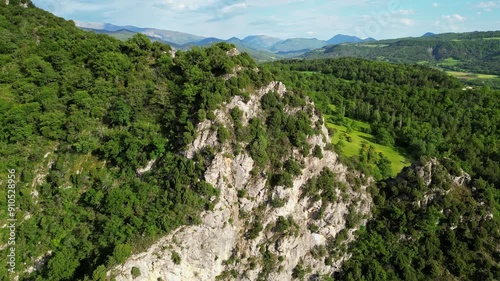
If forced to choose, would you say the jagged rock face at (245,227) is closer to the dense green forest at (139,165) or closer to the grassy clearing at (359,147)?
the dense green forest at (139,165)

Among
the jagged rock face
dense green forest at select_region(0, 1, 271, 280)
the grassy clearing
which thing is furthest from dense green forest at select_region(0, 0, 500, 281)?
the grassy clearing

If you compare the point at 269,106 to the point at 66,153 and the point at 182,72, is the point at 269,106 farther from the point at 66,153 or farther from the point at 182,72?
the point at 66,153

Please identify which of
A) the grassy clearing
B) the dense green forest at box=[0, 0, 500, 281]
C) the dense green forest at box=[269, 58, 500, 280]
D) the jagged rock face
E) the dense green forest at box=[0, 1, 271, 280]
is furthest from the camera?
the grassy clearing

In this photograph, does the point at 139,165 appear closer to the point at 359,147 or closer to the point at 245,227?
the point at 245,227

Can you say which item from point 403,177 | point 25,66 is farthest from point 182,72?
point 403,177

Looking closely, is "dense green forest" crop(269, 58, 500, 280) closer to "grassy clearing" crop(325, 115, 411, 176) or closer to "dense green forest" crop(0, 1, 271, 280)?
"grassy clearing" crop(325, 115, 411, 176)

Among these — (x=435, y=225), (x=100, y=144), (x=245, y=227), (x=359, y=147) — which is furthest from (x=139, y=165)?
(x=359, y=147)
